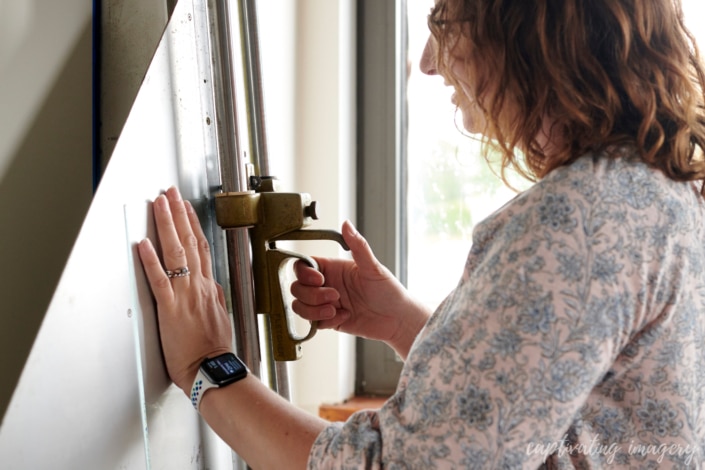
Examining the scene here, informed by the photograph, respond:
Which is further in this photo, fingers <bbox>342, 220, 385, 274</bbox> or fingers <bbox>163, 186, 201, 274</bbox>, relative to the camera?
fingers <bbox>342, 220, 385, 274</bbox>

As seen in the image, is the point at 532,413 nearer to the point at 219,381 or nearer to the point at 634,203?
the point at 634,203

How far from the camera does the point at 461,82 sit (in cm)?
82

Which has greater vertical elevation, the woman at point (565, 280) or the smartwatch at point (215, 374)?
A: the woman at point (565, 280)

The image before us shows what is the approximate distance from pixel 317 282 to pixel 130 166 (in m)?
0.35

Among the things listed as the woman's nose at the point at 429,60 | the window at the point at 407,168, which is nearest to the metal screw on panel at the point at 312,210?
the woman's nose at the point at 429,60

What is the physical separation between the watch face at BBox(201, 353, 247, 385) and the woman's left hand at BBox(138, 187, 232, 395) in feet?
0.05

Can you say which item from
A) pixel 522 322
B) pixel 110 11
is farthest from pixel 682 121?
pixel 110 11

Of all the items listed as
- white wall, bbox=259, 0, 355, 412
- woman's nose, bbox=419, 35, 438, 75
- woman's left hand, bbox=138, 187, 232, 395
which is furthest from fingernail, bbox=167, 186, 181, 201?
white wall, bbox=259, 0, 355, 412

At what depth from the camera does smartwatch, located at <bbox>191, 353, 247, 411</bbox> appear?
852mm

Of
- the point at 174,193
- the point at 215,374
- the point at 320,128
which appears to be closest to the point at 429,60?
the point at 174,193

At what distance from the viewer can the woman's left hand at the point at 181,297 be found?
0.87 meters

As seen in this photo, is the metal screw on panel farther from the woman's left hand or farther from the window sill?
the window sill

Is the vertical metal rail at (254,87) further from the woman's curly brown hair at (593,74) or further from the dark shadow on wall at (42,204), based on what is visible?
the woman's curly brown hair at (593,74)

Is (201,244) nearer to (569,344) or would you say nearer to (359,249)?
→ (359,249)
